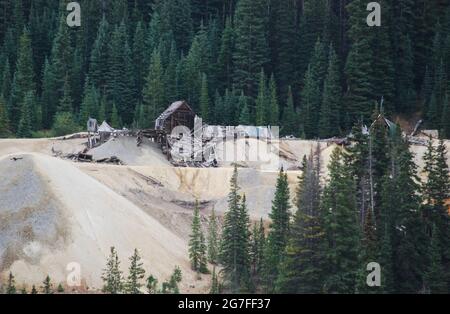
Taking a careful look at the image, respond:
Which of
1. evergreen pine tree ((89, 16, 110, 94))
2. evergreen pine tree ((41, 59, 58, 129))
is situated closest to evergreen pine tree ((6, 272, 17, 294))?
evergreen pine tree ((41, 59, 58, 129))

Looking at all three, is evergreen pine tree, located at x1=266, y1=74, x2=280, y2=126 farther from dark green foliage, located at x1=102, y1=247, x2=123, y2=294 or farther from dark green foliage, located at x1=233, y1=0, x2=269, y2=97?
dark green foliage, located at x1=102, y1=247, x2=123, y2=294

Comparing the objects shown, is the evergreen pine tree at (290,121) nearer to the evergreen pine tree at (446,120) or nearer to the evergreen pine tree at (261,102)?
the evergreen pine tree at (261,102)

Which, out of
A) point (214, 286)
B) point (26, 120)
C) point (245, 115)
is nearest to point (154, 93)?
point (245, 115)

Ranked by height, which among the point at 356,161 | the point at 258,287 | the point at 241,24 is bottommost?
the point at 258,287

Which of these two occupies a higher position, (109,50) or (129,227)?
(109,50)

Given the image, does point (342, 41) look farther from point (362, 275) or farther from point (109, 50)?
point (362, 275)
